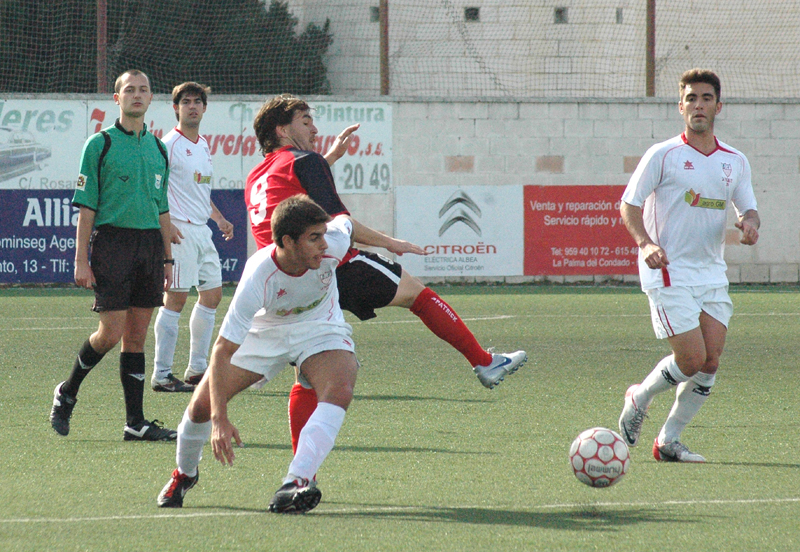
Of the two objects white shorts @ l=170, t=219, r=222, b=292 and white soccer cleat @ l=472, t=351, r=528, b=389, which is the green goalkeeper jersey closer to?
white soccer cleat @ l=472, t=351, r=528, b=389

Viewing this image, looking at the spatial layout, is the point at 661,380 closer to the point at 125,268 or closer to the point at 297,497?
the point at 297,497

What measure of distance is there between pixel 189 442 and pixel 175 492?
7.8 inches

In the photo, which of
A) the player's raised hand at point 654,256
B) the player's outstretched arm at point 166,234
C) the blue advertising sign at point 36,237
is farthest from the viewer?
the blue advertising sign at point 36,237

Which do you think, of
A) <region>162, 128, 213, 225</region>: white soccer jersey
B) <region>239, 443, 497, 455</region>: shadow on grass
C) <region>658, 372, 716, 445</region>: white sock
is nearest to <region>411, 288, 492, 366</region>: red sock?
<region>239, 443, 497, 455</region>: shadow on grass

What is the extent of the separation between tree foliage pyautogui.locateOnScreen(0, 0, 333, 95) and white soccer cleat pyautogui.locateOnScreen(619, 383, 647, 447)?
1339 centimetres

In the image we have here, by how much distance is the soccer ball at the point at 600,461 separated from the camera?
14.4 feet

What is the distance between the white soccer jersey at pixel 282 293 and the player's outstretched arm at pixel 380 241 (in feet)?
1.01

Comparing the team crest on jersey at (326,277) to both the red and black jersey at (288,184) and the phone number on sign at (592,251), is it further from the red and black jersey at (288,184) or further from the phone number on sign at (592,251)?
the phone number on sign at (592,251)

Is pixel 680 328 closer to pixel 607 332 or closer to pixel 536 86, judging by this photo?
pixel 607 332

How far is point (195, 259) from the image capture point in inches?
310

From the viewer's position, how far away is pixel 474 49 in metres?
19.4

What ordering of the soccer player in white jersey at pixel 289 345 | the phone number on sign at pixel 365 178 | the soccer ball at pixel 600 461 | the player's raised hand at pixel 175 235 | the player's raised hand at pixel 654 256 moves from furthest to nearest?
1. the phone number on sign at pixel 365 178
2. the player's raised hand at pixel 175 235
3. the player's raised hand at pixel 654 256
4. the soccer ball at pixel 600 461
5. the soccer player in white jersey at pixel 289 345

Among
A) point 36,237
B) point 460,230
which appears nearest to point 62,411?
point 36,237

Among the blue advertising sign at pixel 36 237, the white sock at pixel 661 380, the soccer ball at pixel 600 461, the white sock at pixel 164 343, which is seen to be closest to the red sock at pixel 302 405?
the soccer ball at pixel 600 461
